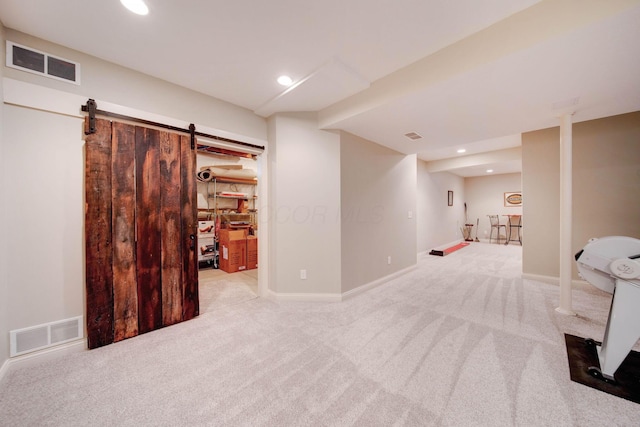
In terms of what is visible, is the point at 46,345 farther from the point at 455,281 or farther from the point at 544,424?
the point at 455,281

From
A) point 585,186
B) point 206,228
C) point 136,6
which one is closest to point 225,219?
point 206,228

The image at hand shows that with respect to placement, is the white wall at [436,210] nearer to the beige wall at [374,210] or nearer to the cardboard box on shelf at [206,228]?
the beige wall at [374,210]

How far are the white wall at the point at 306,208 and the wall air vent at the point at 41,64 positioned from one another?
6.46 ft

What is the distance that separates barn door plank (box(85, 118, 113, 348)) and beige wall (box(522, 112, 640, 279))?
229 inches

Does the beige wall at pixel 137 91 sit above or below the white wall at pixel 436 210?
above

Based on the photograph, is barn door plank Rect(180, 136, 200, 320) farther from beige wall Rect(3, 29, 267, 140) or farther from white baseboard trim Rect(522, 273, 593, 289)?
white baseboard trim Rect(522, 273, 593, 289)

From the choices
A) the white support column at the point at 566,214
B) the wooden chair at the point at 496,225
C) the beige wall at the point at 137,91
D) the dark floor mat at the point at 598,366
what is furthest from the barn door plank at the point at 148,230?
the wooden chair at the point at 496,225

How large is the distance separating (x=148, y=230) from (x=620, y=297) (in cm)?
395

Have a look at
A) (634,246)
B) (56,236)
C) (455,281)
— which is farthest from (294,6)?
(455,281)

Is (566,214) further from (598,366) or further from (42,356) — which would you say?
(42,356)

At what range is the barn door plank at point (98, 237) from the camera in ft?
6.39

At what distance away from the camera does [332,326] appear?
2.34 m

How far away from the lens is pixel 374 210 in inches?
142

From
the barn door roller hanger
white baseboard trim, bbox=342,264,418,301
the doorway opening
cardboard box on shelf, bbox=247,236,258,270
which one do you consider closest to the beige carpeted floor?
white baseboard trim, bbox=342,264,418,301
